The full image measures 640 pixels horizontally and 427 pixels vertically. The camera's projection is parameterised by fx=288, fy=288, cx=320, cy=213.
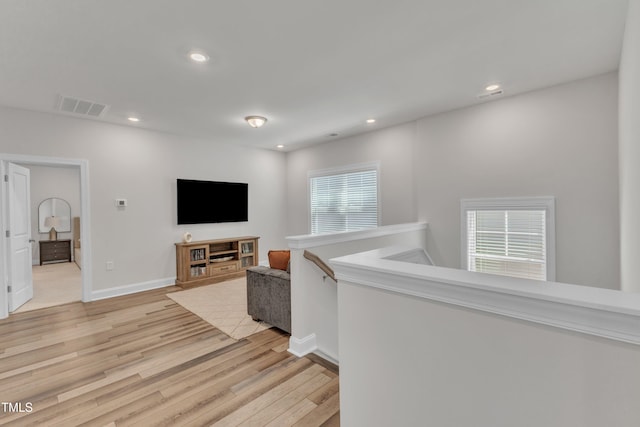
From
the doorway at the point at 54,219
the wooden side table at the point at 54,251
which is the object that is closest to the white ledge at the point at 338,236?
the doorway at the point at 54,219

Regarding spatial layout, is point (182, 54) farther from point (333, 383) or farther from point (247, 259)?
point (247, 259)

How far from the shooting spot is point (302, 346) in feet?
8.89

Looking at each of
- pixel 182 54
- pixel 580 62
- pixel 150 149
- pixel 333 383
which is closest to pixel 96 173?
pixel 150 149

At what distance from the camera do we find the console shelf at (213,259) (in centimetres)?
510

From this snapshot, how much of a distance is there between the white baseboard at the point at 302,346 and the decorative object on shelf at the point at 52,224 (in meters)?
8.22

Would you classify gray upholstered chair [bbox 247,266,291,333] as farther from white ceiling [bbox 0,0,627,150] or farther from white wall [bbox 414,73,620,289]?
white wall [bbox 414,73,620,289]

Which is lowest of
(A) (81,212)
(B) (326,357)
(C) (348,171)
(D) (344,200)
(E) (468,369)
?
(B) (326,357)

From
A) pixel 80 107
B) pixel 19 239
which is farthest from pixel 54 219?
pixel 80 107

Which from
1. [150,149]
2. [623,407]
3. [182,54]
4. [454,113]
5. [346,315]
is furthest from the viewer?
[150,149]

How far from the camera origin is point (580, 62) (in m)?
2.86

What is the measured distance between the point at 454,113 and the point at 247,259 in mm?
4662

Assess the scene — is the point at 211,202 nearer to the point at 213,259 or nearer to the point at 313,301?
the point at 213,259

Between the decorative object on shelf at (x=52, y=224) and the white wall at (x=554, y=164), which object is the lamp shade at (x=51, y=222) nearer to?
the decorative object on shelf at (x=52, y=224)

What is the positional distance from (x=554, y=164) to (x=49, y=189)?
34.7 feet
